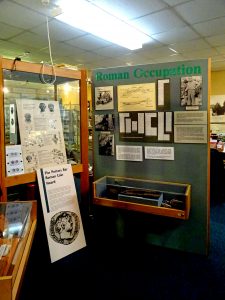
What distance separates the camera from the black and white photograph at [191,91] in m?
2.33

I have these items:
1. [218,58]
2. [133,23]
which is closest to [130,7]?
[133,23]

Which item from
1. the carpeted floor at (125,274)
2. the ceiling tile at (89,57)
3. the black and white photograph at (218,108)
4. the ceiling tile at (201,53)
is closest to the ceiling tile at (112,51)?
the ceiling tile at (89,57)

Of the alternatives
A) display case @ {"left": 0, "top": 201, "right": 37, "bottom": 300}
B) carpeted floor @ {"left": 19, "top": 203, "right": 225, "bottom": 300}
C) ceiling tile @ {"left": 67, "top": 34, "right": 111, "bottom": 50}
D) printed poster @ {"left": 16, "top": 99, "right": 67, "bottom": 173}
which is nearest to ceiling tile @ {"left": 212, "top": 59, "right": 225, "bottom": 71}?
ceiling tile @ {"left": 67, "top": 34, "right": 111, "bottom": 50}

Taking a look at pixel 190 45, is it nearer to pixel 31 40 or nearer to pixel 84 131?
pixel 31 40

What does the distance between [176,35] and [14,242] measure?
4214mm

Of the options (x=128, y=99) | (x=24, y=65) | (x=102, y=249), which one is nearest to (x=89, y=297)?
(x=102, y=249)

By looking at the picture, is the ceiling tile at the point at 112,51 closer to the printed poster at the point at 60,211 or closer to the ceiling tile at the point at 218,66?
the ceiling tile at the point at 218,66

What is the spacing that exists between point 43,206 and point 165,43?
13.2 ft

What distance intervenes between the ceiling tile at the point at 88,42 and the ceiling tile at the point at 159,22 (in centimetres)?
89

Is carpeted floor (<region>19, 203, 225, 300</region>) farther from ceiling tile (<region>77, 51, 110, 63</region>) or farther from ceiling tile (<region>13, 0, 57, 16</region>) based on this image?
ceiling tile (<region>77, 51, 110, 63</region>)

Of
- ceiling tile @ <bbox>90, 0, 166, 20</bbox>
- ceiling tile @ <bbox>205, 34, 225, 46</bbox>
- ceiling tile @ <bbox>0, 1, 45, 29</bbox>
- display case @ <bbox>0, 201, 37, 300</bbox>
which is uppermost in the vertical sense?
ceiling tile @ <bbox>205, 34, 225, 46</bbox>

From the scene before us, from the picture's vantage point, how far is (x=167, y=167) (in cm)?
256

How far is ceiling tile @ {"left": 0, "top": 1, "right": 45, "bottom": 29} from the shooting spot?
327 centimetres

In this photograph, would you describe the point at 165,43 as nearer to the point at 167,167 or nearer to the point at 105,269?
the point at 167,167
